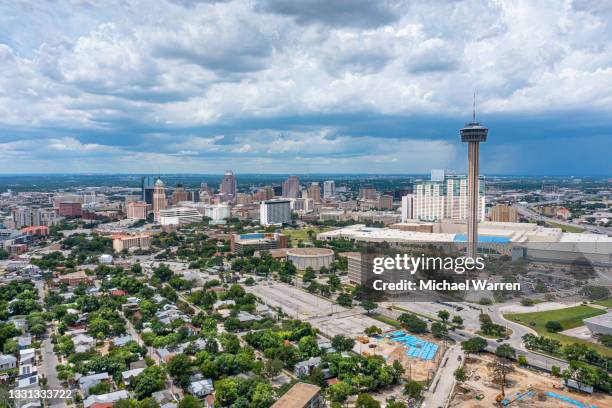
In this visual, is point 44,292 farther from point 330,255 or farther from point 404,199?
point 404,199

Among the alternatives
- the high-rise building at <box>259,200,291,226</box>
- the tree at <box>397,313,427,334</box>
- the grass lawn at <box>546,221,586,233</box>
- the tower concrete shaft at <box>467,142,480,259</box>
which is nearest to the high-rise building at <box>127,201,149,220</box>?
the high-rise building at <box>259,200,291,226</box>

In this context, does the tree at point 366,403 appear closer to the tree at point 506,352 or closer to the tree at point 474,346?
the tree at point 474,346

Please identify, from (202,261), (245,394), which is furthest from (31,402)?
(202,261)

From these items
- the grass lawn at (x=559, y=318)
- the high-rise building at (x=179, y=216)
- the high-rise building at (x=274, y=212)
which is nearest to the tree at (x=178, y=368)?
the grass lawn at (x=559, y=318)

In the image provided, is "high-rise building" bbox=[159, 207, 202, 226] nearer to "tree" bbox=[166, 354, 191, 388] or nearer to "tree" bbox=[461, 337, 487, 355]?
"tree" bbox=[166, 354, 191, 388]

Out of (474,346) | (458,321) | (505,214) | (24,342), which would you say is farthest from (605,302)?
(24,342)

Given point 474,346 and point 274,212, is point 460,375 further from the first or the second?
point 274,212
